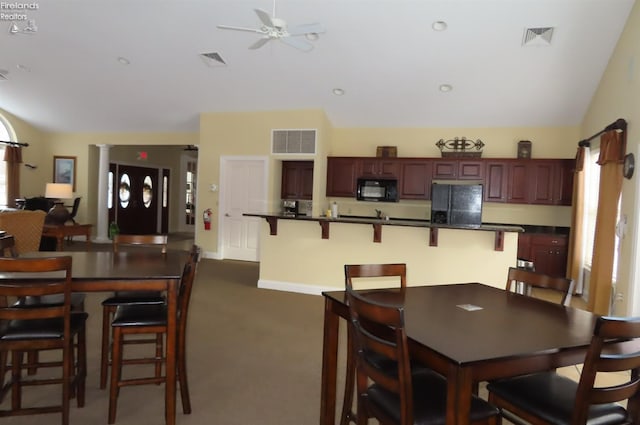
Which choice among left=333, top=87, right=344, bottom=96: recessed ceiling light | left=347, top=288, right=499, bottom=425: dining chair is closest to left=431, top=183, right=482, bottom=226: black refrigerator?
left=333, top=87, right=344, bottom=96: recessed ceiling light

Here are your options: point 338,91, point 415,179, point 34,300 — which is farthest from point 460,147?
point 34,300

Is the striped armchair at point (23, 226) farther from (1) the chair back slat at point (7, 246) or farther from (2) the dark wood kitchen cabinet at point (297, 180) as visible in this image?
(2) the dark wood kitchen cabinet at point (297, 180)

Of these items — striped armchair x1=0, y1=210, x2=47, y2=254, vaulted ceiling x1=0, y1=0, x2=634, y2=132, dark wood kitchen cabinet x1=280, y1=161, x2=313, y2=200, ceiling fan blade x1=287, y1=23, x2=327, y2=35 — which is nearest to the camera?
ceiling fan blade x1=287, y1=23, x2=327, y2=35

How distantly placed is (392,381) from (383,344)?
0.50 ft

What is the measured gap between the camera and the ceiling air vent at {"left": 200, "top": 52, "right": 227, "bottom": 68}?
20.0ft

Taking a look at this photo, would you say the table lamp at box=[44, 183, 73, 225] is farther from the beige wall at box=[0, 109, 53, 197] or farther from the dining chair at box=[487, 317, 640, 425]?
the dining chair at box=[487, 317, 640, 425]

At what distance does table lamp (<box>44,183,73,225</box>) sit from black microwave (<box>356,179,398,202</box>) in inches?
214

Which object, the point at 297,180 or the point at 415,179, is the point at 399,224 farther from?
the point at 297,180

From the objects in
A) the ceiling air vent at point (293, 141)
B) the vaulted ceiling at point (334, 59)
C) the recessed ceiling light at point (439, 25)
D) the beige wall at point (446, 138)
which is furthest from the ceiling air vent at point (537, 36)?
the ceiling air vent at point (293, 141)

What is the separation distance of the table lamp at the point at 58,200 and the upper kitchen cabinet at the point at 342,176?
4932 mm

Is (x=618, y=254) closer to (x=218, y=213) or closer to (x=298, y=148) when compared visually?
(x=298, y=148)

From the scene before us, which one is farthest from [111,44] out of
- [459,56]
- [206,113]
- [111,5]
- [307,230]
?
[459,56]

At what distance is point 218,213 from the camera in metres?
8.16

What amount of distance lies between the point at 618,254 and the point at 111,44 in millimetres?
7070
